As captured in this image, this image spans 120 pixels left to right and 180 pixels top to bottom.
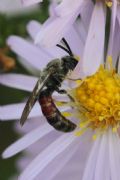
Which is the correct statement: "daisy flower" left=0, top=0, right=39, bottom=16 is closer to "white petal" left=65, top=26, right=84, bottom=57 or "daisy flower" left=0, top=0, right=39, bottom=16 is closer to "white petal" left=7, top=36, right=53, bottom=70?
"white petal" left=7, top=36, right=53, bottom=70

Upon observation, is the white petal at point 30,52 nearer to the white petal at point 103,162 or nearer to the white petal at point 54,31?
the white petal at point 103,162

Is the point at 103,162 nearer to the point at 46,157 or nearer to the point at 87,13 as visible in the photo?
the point at 46,157

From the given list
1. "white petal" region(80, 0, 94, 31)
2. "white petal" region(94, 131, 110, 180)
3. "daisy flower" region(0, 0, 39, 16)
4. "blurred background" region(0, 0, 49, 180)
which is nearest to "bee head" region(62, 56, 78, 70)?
"white petal" region(80, 0, 94, 31)

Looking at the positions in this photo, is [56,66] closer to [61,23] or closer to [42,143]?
[61,23]

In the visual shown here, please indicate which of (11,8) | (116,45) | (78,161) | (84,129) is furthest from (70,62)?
(11,8)

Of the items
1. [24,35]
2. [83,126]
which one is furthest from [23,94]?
[83,126]
